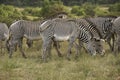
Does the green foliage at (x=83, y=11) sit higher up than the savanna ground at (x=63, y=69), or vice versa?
the savanna ground at (x=63, y=69)

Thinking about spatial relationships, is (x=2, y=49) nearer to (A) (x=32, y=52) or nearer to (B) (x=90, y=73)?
(A) (x=32, y=52)

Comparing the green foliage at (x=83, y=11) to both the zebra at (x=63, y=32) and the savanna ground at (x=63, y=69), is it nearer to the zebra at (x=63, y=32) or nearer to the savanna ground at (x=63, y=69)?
the zebra at (x=63, y=32)

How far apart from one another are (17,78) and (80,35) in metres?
4.02

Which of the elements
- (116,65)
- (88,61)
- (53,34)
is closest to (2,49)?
(53,34)

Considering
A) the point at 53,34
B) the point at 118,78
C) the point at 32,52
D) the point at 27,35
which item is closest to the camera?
the point at 118,78

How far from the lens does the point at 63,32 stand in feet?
41.9

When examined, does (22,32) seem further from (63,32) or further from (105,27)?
(105,27)

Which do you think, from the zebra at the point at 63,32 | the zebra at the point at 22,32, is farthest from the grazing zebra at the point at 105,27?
the zebra at the point at 22,32

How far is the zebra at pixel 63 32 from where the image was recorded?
501 inches

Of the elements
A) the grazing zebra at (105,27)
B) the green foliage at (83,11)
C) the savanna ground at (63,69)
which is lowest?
the green foliage at (83,11)

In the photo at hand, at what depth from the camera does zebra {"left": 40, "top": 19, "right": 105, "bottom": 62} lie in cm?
1273

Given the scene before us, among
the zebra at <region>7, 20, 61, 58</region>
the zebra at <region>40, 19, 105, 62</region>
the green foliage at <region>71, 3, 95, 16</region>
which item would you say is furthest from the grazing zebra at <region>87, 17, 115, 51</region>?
the green foliage at <region>71, 3, 95, 16</region>

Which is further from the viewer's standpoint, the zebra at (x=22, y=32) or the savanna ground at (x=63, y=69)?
the zebra at (x=22, y=32)

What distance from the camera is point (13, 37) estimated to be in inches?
552
